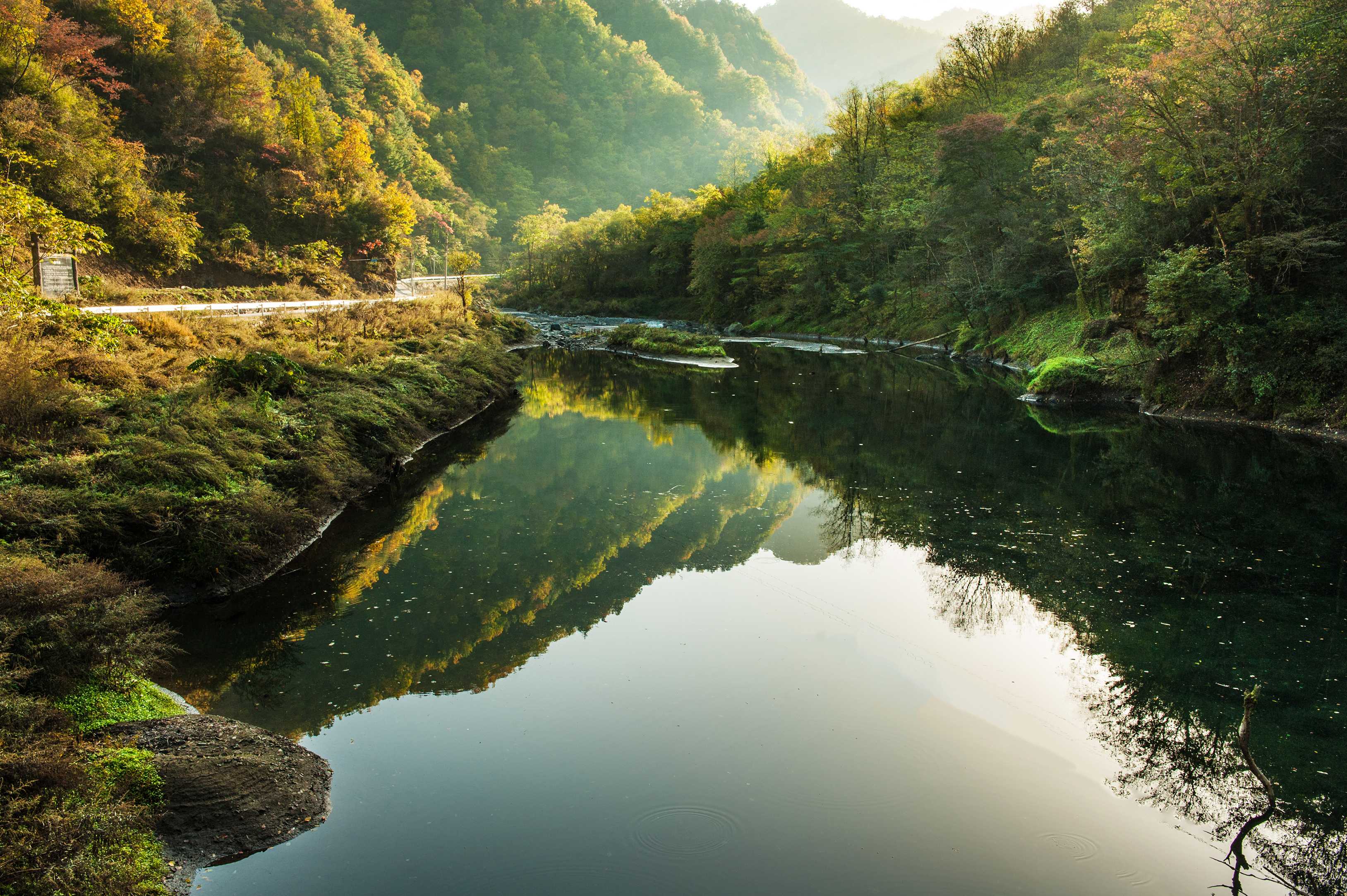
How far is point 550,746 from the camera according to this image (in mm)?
6273

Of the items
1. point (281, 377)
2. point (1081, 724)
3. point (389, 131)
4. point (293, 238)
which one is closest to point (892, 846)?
point (1081, 724)

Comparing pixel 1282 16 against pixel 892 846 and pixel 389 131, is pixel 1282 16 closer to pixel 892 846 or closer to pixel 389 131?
pixel 892 846

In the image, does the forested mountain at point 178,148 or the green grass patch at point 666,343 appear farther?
the green grass patch at point 666,343

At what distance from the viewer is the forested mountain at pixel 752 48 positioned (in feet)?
549

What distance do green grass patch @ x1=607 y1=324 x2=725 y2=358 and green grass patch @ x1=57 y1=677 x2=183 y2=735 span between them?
28785 millimetres

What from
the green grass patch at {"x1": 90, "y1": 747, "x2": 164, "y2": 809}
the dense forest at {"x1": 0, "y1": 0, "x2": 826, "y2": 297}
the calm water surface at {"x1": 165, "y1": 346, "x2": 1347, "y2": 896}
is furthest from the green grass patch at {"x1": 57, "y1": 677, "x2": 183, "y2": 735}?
the dense forest at {"x1": 0, "y1": 0, "x2": 826, "y2": 297}

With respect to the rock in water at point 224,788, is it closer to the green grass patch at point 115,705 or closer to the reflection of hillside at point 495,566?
the green grass patch at point 115,705

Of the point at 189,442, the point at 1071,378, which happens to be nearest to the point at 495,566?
the point at 189,442

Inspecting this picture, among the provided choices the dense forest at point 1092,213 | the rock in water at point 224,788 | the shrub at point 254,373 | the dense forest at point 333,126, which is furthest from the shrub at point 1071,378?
the dense forest at point 333,126

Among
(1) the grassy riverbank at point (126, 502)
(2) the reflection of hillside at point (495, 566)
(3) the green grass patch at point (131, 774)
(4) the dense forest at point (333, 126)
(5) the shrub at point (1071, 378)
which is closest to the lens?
(1) the grassy riverbank at point (126, 502)

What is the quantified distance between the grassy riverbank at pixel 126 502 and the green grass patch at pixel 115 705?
13 millimetres

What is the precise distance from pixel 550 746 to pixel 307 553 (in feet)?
18.8

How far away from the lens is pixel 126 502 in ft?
26.2

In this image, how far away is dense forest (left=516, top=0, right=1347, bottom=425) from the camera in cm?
1711
